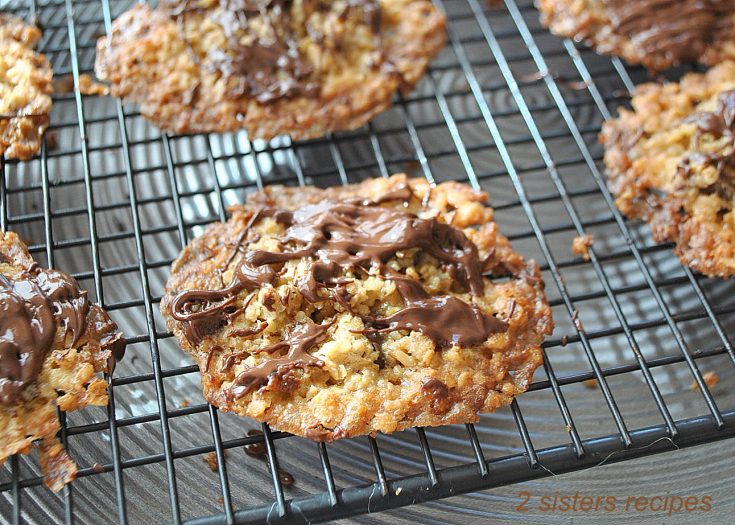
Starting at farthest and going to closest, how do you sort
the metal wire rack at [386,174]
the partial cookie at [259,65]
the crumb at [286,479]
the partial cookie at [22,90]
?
the partial cookie at [259,65], the partial cookie at [22,90], the crumb at [286,479], the metal wire rack at [386,174]

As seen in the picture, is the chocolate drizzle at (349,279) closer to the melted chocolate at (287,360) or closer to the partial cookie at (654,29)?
the melted chocolate at (287,360)

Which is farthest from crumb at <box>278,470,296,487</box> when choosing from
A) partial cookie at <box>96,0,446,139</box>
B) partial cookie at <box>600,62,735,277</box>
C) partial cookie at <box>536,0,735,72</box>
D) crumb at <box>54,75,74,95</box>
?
partial cookie at <box>536,0,735,72</box>

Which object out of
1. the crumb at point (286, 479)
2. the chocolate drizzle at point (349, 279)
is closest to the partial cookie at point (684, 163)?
the chocolate drizzle at point (349, 279)

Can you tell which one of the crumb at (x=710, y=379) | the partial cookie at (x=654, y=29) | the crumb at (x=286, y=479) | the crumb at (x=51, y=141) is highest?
the crumb at (x=51, y=141)

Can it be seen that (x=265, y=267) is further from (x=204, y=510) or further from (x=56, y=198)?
(x=56, y=198)

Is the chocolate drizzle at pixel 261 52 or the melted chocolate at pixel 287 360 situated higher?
the chocolate drizzle at pixel 261 52

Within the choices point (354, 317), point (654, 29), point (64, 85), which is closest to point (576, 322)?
point (354, 317)

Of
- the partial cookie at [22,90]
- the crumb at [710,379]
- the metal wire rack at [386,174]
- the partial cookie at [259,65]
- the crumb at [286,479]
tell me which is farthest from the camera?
the partial cookie at [259,65]
